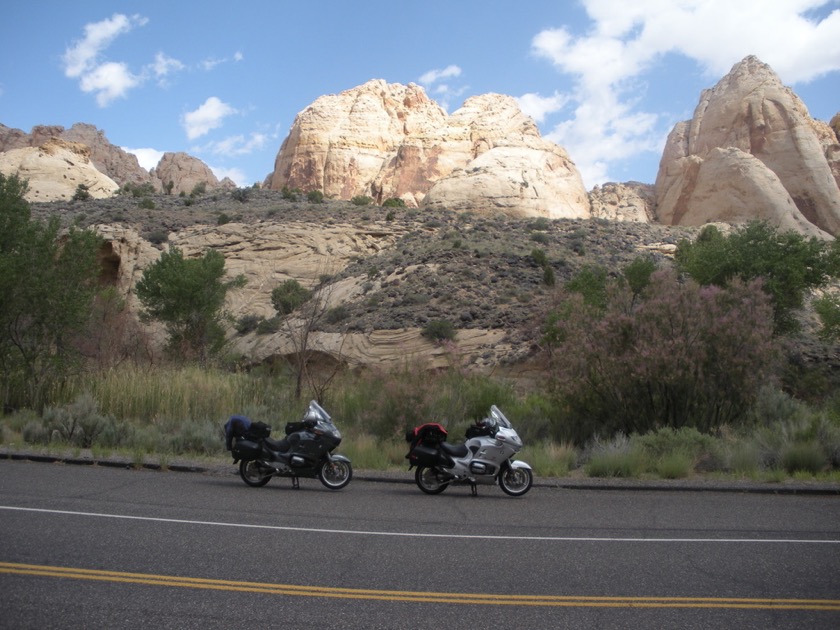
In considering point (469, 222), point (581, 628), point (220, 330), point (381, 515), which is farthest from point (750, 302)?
point (469, 222)

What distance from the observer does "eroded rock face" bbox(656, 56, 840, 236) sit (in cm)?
7031

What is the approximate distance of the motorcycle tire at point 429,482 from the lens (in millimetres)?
10750

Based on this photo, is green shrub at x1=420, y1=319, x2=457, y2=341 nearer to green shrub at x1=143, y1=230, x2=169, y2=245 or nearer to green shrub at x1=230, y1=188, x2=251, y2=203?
green shrub at x1=143, y1=230, x2=169, y2=245

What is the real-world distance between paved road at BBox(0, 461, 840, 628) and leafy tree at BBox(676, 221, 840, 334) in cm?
2253

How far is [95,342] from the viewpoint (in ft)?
73.9

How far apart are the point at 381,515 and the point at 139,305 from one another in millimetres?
39327

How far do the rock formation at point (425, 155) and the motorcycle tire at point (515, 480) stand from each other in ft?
179

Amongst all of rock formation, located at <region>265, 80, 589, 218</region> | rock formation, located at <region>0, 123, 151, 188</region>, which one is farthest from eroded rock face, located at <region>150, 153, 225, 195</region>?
rock formation, located at <region>265, 80, 589, 218</region>

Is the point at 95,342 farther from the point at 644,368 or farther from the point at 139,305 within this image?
the point at 139,305

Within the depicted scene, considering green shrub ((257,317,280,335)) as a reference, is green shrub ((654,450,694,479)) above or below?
below

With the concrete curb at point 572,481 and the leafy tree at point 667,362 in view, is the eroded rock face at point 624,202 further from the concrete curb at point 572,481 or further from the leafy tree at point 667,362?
the concrete curb at point 572,481

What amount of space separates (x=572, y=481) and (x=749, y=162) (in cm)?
6881

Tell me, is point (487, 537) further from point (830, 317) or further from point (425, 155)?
point (425, 155)

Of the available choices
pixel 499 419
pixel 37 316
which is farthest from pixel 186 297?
pixel 499 419
